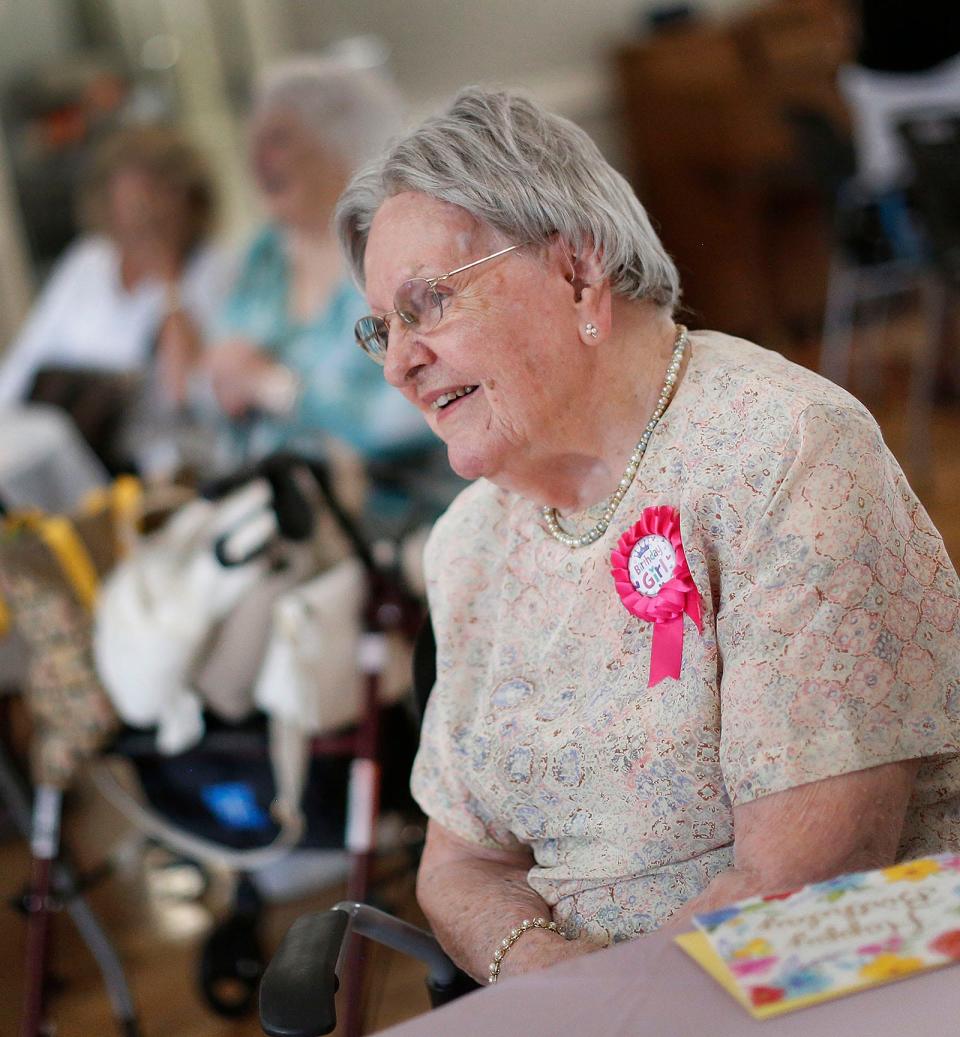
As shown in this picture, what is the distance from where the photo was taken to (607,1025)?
0.84 metres

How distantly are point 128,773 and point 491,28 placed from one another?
4048mm

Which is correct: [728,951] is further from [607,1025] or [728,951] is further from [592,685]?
[592,685]


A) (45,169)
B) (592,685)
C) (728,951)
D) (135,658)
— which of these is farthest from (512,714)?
(45,169)

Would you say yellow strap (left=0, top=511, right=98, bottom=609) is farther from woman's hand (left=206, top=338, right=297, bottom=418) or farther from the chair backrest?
the chair backrest

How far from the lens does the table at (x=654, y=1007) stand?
77 centimetres

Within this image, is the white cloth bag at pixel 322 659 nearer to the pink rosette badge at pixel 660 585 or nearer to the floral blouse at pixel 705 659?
the floral blouse at pixel 705 659

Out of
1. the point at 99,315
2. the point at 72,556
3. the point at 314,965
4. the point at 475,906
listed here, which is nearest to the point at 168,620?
the point at 72,556

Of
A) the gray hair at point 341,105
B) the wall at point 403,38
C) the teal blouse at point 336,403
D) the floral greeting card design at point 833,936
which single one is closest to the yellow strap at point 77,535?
the teal blouse at point 336,403

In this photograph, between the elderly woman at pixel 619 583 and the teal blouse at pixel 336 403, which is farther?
the teal blouse at pixel 336 403

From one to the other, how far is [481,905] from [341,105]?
2.34m

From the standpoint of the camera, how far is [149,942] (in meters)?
2.76

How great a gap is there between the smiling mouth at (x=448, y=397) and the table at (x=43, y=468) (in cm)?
221

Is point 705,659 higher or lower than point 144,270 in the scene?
higher

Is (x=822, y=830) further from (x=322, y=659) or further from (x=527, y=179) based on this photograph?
(x=322, y=659)
